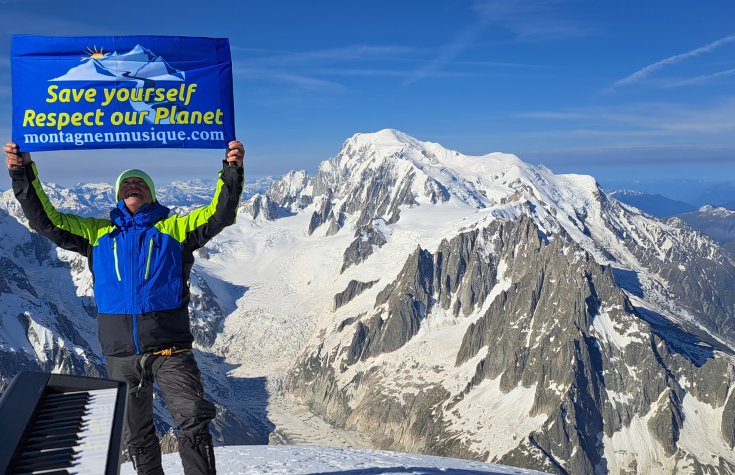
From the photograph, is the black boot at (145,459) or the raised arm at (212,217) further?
the black boot at (145,459)

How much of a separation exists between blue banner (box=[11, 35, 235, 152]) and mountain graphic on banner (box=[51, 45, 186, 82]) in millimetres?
22

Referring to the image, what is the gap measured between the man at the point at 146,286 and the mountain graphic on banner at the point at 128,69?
9.04ft

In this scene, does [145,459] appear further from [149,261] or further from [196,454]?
[149,261]

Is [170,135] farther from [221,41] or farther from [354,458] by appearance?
[354,458]

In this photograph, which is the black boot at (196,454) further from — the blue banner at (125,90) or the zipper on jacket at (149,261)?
the blue banner at (125,90)

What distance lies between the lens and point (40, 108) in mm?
14672

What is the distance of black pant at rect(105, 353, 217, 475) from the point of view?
11.6 metres

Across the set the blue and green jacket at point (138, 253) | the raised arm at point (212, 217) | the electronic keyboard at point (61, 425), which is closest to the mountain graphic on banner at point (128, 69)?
the blue and green jacket at point (138, 253)

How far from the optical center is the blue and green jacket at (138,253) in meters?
12.1

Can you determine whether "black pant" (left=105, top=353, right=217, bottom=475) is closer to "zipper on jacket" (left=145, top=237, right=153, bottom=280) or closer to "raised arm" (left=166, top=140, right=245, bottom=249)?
"zipper on jacket" (left=145, top=237, right=153, bottom=280)

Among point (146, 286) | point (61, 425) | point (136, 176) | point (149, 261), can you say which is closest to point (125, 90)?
point (136, 176)

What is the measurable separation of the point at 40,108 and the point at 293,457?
13957mm

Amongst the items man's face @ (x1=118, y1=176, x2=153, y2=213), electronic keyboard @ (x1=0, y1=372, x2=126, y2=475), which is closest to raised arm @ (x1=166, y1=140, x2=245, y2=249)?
man's face @ (x1=118, y1=176, x2=153, y2=213)

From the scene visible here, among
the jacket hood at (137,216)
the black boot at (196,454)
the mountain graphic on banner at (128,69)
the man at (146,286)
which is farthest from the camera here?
the mountain graphic on banner at (128,69)
